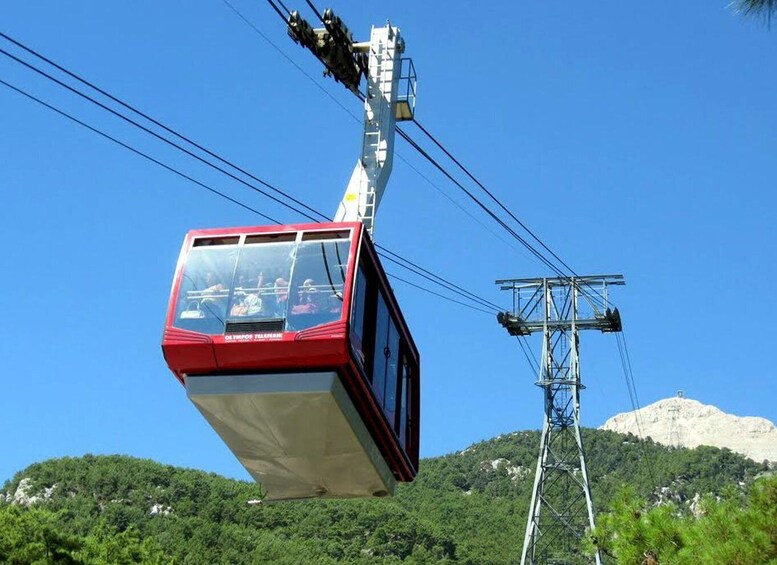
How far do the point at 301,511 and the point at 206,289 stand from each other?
2974 inches

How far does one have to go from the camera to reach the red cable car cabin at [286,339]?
1341 centimetres

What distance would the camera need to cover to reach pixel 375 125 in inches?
705

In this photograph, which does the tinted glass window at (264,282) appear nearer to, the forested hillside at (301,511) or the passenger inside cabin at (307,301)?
the passenger inside cabin at (307,301)

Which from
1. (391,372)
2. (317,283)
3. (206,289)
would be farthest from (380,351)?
(206,289)

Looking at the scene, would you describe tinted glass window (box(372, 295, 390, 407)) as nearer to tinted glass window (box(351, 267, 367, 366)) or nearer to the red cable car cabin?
the red cable car cabin

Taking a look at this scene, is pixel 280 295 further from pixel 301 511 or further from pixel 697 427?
pixel 697 427

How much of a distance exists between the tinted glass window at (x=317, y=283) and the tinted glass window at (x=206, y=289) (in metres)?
0.78

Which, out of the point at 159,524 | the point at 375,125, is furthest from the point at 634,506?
the point at 159,524

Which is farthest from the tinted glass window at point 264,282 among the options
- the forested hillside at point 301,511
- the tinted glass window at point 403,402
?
the forested hillside at point 301,511

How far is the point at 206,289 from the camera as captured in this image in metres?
13.9

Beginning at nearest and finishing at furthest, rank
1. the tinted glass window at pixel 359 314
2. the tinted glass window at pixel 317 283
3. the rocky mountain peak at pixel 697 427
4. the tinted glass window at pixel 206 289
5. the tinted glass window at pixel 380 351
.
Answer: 1. the tinted glass window at pixel 317 283
2. the tinted glass window at pixel 359 314
3. the tinted glass window at pixel 206 289
4. the tinted glass window at pixel 380 351
5. the rocky mountain peak at pixel 697 427

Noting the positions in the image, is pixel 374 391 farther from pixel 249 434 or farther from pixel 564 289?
pixel 564 289

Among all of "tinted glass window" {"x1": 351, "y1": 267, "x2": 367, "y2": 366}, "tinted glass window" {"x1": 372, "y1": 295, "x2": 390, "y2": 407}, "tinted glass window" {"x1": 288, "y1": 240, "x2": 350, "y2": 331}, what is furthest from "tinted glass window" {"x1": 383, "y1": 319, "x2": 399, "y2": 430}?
"tinted glass window" {"x1": 288, "y1": 240, "x2": 350, "y2": 331}

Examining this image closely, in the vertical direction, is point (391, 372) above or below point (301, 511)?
below
